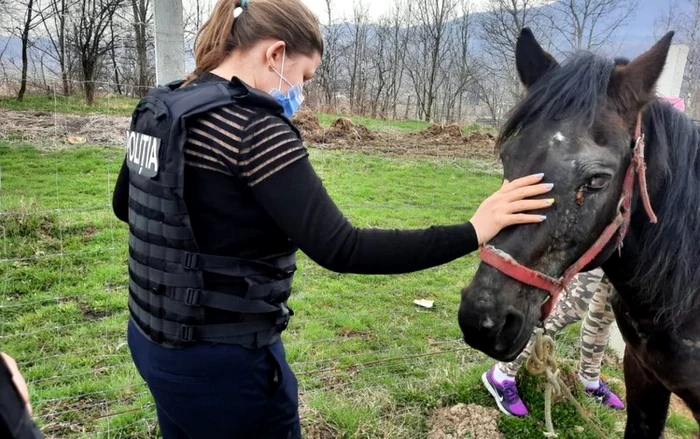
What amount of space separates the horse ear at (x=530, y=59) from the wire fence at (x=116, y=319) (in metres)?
2.31

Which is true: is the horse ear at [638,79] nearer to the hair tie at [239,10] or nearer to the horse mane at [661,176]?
the horse mane at [661,176]

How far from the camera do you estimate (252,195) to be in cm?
134

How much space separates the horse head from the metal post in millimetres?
1963

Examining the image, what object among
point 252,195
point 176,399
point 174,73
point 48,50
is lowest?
A: point 176,399

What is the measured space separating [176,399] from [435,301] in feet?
14.1

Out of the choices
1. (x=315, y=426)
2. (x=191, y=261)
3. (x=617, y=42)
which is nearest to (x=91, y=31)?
(x=617, y=42)

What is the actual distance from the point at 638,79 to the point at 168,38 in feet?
7.80

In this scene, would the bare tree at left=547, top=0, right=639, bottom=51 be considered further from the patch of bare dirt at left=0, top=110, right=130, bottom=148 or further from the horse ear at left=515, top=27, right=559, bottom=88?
the horse ear at left=515, top=27, right=559, bottom=88

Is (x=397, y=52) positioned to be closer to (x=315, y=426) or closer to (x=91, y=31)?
(x=91, y=31)

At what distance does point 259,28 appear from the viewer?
1.45 metres

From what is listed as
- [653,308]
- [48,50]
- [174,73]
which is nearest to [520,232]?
[653,308]

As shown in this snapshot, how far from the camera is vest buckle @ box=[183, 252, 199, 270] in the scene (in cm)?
139

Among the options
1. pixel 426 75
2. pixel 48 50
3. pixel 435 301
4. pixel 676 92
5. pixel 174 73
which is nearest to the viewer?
pixel 174 73

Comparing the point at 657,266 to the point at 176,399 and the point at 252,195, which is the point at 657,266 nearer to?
the point at 252,195
